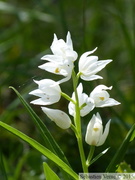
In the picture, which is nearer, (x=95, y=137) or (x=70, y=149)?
(x=95, y=137)

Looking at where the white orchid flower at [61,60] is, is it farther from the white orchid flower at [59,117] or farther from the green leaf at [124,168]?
the green leaf at [124,168]

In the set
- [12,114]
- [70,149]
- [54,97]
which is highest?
[54,97]

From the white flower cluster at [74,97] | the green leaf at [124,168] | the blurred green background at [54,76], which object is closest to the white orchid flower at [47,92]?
the white flower cluster at [74,97]

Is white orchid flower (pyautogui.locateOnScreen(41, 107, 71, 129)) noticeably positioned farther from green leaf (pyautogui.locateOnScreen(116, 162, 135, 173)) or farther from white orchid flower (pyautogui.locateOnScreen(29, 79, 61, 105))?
green leaf (pyautogui.locateOnScreen(116, 162, 135, 173))

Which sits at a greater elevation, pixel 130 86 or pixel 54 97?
Answer: pixel 54 97

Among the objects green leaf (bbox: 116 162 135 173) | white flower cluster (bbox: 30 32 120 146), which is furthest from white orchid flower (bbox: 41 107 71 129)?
green leaf (bbox: 116 162 135 173)

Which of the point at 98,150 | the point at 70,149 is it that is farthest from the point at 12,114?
the point at 98,150

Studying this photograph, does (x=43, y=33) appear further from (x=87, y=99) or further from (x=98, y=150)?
(x=87, y=99)
